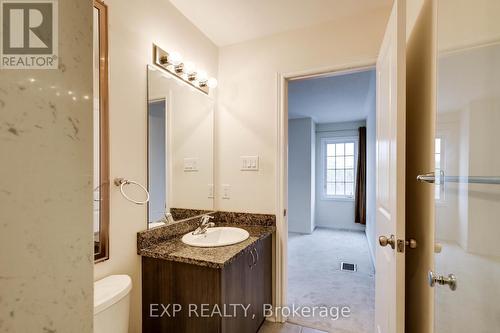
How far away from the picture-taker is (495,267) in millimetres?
525

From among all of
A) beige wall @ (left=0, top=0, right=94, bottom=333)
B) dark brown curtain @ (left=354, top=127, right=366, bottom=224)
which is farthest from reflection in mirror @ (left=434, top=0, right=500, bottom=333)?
dark brown curtain @ (left=354, top=127, right=366, bottom=224)

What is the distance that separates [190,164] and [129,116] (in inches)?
27.9

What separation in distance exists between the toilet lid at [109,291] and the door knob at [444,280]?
131 cm

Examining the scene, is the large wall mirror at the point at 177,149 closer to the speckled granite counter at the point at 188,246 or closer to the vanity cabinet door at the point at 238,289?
the speckled granite counter at the point at 188,246

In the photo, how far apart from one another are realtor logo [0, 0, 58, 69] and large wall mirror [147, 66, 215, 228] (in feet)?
3.94

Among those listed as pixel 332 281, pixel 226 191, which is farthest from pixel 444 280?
pixel 332 281

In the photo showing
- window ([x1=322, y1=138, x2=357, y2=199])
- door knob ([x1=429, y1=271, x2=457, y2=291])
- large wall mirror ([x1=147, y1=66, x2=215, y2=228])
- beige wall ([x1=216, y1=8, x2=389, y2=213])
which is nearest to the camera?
door knob ([x1=429, y1=271, x2=457, y2=291])

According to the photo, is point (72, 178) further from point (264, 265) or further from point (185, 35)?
point (185, 35)

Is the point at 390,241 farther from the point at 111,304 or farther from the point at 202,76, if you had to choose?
the point at 202,76

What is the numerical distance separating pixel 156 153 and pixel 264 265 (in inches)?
47.0

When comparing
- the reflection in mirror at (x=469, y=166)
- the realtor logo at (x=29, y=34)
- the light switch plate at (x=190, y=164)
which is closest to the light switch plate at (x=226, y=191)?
the light switch plate at (x=190, y=164)

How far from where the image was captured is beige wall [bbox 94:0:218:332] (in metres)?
1.34

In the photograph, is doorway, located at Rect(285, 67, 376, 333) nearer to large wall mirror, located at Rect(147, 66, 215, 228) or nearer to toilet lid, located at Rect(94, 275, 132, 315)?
large wall mirror, located at Rect(147, 66, 215, 228)

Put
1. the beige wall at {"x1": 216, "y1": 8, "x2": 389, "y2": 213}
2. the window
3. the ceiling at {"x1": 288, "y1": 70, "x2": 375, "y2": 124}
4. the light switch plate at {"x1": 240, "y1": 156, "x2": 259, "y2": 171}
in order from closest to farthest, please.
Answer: the beige wall at {"x1": 216, "y1": 8, "x2": 389, "y2": 213}, the light switch plate at {"x1": 240, "y1": 156, "x2": 259, "y2": 171}, the ceiling at {"x1": 288, "y1": 70, "x2": 375, "y2": 124}, the window
